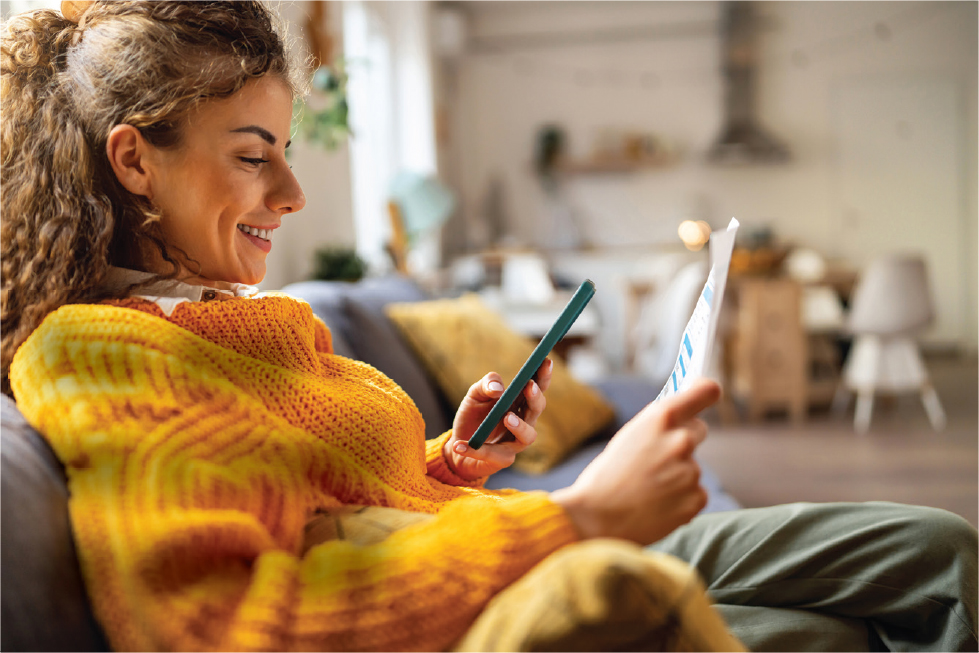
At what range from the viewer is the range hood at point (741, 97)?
20.8ft

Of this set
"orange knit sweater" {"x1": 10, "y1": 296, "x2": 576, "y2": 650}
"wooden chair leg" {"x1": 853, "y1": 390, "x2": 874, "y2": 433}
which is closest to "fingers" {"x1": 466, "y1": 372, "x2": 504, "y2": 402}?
"orange knit sweater" {"x1": 10, "y1": 296, "x2": 576, "y2": 650}

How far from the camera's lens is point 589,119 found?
22.1 feet

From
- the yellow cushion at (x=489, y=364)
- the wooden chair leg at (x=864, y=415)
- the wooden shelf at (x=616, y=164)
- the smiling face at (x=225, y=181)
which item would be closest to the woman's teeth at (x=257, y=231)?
the smiling face at (x=225, y=181)

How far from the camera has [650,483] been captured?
0.57m

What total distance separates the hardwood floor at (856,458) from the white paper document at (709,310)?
2.16 m

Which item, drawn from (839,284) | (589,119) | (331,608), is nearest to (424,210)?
(839,284)

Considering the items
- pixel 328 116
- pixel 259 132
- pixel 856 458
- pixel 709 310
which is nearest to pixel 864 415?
pixel 856 458

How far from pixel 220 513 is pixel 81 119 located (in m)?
0.39

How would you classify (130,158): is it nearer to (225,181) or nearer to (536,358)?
(225,181)

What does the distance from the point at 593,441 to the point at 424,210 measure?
5.66ft

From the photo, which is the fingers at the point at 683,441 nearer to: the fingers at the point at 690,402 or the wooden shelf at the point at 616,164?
the fingers at the point at 690,402

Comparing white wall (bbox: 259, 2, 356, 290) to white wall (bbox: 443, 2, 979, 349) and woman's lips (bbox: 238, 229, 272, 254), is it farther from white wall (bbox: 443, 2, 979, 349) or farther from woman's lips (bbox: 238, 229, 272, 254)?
white wall (bbox: 443, 2, 979, 349)

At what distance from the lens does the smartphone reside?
677 mm

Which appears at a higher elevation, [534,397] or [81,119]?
[81,119]
